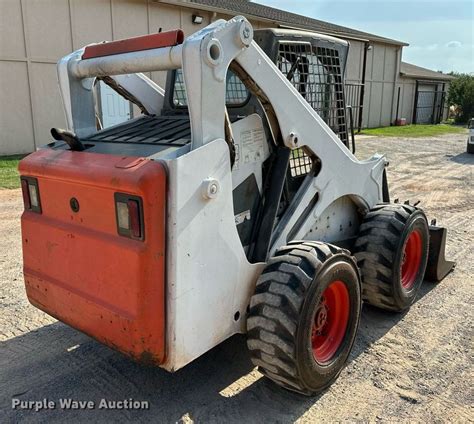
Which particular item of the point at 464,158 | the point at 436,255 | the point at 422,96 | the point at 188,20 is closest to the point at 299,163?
the point at 436,255

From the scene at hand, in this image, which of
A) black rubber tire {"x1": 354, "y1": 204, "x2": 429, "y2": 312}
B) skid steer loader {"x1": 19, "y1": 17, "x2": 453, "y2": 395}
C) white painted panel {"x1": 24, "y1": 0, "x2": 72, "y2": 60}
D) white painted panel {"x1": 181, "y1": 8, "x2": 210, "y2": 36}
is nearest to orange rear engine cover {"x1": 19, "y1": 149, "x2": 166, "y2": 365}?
skid steer loader {"x1": 19, "y1": 17, "x2": 453, "y2": 395}

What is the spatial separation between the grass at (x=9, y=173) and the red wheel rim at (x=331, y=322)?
773 cm

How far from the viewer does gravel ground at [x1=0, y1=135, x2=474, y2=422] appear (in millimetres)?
2828

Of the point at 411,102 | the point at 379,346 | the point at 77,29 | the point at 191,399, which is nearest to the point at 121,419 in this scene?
the point at 191,399

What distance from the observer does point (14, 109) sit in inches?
506

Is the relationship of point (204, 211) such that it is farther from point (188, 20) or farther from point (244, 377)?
point (188, 20)

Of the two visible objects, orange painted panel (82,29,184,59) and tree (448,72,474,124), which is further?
tree (448,72,474,124)

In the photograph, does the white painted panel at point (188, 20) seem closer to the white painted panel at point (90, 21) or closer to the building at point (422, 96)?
the white painted panel at point (90, 21)

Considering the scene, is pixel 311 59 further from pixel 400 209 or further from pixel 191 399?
pixel 191 399

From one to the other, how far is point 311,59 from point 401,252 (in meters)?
1.69

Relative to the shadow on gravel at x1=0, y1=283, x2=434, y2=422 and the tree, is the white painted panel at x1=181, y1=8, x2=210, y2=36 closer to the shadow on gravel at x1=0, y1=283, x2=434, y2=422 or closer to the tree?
the shadow on gravel at x1=0, y1=283, x2=434, y2=422

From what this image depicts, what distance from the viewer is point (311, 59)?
355cm

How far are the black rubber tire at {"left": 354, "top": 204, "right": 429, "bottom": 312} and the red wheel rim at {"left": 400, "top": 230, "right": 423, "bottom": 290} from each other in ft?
0.92

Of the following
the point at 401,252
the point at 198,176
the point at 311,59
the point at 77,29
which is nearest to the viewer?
the point at 198,176
